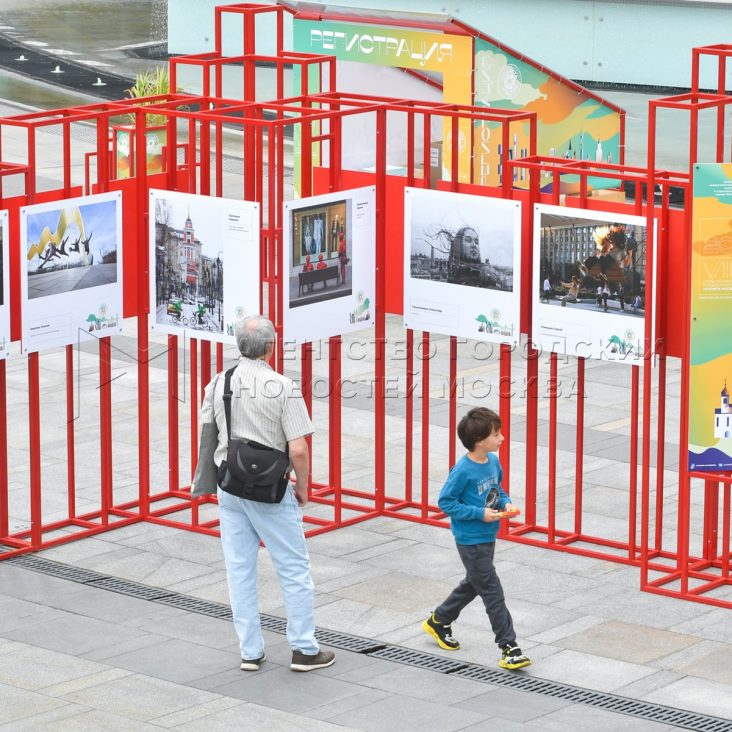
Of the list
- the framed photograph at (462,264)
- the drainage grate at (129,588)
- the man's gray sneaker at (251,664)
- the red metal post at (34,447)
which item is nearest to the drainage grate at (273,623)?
the man's gray sneaker at (251,664)

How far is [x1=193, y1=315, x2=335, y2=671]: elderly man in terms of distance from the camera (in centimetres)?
755

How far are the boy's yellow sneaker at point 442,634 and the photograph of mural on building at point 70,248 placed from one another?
2.99 metres

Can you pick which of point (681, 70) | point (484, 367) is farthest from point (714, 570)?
point (681, 70)

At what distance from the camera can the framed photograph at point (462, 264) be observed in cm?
939

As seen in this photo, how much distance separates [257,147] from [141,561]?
2.52 metres

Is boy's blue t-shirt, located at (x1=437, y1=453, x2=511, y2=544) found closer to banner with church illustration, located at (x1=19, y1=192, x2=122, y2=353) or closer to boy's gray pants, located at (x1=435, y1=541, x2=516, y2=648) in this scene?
boy's gray pants, located at (x1=435, y1=541, x2=516, y2=648)

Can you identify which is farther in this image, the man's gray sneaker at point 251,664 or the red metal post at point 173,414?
the red metal post at point 173,414

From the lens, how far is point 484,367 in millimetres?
14031

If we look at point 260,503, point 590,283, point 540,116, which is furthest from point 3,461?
point 540,116

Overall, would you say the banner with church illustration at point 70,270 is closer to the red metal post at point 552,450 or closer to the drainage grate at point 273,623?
the drainage grate at point 273,623

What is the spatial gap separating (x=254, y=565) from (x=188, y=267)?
2.46m

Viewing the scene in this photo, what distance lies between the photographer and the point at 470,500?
305 inches

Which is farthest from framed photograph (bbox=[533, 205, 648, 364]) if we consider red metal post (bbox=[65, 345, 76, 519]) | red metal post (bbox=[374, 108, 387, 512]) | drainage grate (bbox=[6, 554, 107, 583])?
drainage grate (bbox=[6, 554, 107, 583])

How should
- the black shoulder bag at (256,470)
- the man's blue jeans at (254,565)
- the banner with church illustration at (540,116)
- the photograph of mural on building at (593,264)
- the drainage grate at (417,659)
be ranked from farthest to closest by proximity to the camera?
the banner with church illustration at (540,116)
the photograph of mural on building at (593,264)
the drainage grate at (417,659)
the man's blue jeans at (254,565)
the black shoulder bag at (256,470)
